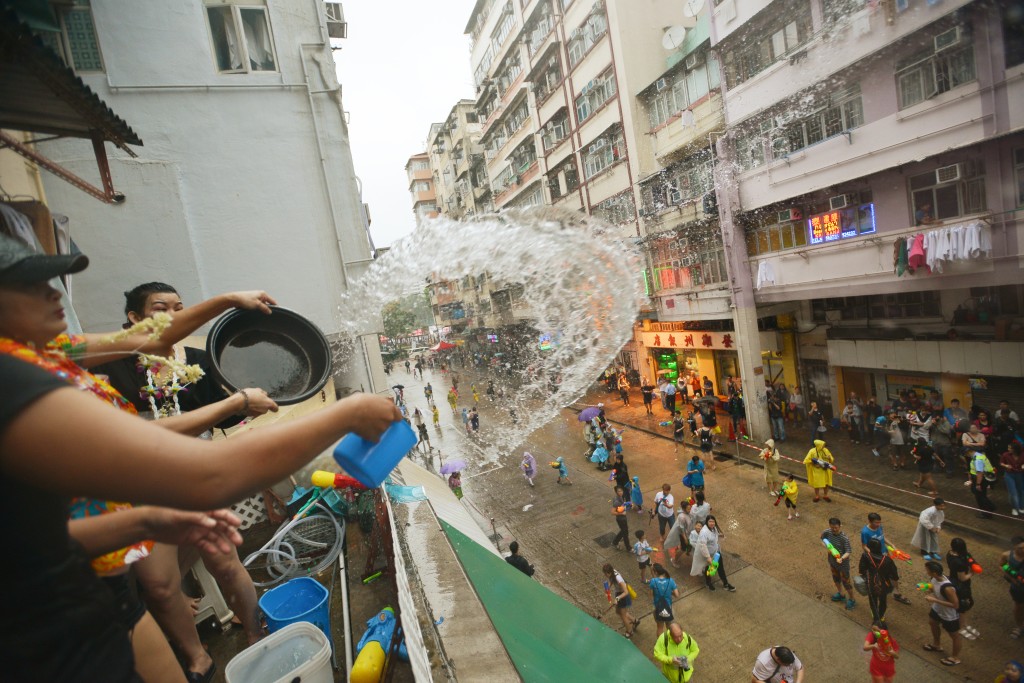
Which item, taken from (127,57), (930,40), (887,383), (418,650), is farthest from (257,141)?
(887,383)

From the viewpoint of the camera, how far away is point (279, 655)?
297 cm

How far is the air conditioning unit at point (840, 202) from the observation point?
13.0 meters

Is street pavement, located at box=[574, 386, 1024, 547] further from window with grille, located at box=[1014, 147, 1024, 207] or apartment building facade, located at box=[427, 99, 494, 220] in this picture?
apartment building facade, located at box=[427, 99, 494, 220]

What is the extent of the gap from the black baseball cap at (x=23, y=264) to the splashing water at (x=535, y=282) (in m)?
Answer: 6.96

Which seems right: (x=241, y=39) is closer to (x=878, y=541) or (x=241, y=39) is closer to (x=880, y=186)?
(x=878, y=541)

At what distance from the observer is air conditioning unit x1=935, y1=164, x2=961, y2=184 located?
10703 millimetres

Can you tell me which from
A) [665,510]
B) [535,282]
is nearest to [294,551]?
[535,282]

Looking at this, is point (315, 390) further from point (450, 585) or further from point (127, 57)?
point (127, 57)

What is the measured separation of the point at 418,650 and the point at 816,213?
51.2 ft

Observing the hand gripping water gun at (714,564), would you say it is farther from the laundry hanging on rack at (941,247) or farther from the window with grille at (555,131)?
the window with grille at (555,131)

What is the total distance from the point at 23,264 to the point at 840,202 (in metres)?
16.3

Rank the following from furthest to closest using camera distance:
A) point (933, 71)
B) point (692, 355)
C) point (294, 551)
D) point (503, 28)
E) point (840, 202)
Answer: point (503, 28) < point (692, 355) < point (840, 202) < point (933, 71) < point (294, 551)

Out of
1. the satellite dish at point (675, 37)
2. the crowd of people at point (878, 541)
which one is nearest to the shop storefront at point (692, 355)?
the crowd of people at point (878, 541)

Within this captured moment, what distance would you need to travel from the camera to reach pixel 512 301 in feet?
48.7
